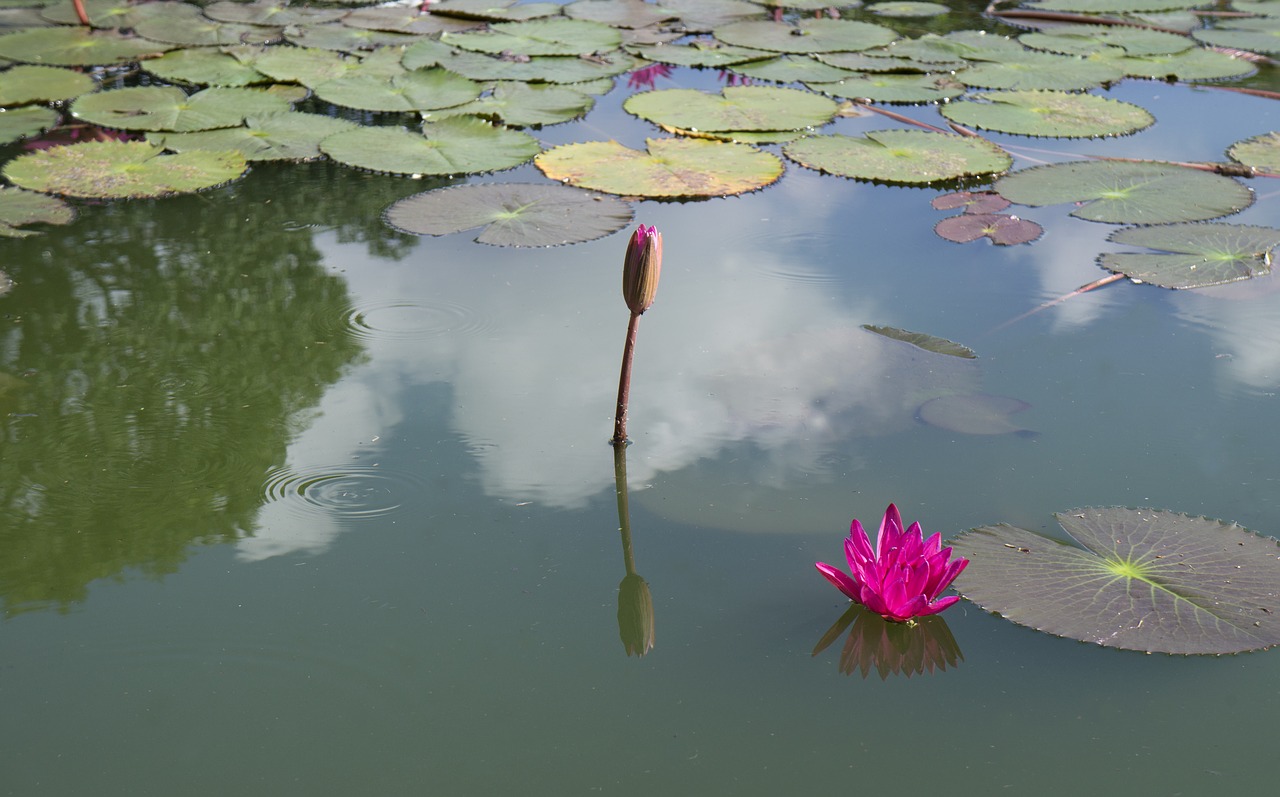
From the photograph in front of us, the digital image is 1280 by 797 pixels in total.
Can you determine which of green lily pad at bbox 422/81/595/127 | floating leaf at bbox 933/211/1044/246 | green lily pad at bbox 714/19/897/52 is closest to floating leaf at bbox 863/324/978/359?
floating leaf at bbox 933/211/1044/246

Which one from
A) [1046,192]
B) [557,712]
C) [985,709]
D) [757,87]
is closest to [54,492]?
[557,712]

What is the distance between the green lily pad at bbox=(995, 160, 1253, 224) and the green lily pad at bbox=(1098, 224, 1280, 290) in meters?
0.09

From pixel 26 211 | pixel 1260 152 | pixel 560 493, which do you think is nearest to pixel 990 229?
pixel 1260 152

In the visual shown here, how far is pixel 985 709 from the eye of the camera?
4.97 feet

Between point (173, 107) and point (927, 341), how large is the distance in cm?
313

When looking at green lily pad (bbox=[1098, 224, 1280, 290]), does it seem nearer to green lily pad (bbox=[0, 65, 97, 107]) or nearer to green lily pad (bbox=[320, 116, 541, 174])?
green lily pad (bbox=[320, 116, 541, 174])

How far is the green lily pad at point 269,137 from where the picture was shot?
3.80 m

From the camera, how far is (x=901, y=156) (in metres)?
3.72

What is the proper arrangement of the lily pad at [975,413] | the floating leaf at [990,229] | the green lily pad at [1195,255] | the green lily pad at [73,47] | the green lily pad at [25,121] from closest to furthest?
1. the lily pad at [975,413]
2. the green lily pad at [1195,255]
3. the floating leaf at [990,229]
4. the green lily pad at [25,121]
5. the green lily pad at [73,47]

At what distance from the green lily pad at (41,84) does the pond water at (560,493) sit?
1323 mm

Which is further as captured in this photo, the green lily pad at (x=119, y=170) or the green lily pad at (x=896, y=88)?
the green lily pad at (x=896, y=88)

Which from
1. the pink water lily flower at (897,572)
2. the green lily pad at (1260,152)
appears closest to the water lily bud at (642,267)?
the pink water lily flower at (897,572)

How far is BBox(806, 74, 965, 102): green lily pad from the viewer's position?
4438 millimetres

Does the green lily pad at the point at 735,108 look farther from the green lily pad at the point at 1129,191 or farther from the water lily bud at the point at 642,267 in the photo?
the water lily bud at the point at 642,267
